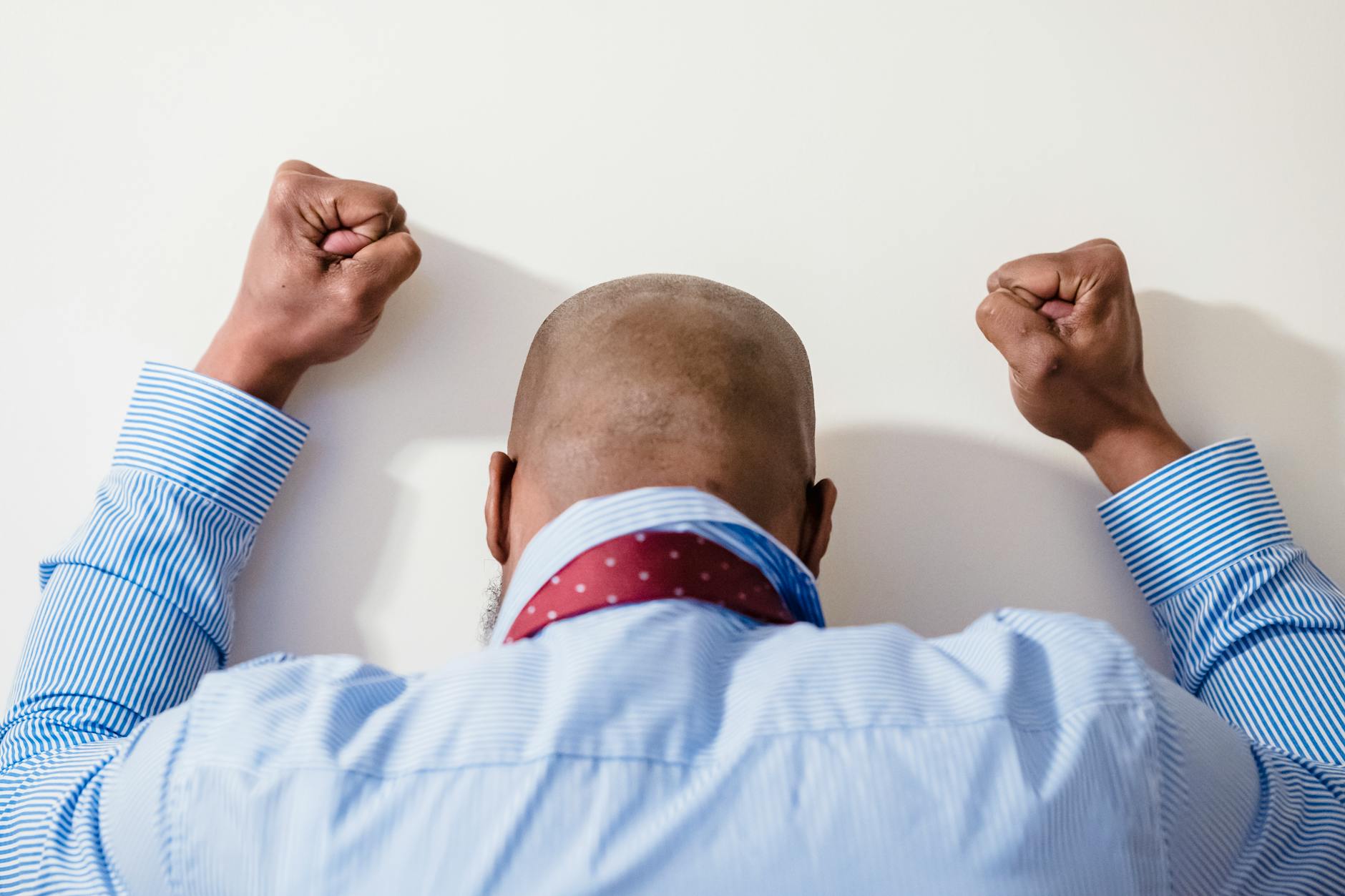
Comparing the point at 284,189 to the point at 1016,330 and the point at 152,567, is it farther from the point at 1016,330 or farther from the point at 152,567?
the point at 1016,330

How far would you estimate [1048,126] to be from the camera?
1.23 metres

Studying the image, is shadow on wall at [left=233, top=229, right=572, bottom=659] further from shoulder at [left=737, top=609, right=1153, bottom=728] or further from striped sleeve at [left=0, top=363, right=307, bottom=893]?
shoulder at [left=737, top=609, right=1153, bottom=728]

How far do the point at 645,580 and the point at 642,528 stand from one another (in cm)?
4

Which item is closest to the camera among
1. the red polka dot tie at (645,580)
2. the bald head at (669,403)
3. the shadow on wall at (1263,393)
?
the red polka dot tie at (645,580)

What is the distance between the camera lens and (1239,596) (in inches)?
39.9

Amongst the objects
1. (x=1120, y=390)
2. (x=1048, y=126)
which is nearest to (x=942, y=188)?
(x=1048, y=126)

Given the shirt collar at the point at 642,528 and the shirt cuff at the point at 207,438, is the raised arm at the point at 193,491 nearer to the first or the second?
the shirt cuff at the point at 207,438

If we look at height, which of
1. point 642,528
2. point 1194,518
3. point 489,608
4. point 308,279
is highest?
point 308,279

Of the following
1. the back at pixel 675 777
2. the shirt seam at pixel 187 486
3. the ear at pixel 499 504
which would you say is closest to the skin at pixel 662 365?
the ear at pixel 499 504

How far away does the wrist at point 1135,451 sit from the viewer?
109cm

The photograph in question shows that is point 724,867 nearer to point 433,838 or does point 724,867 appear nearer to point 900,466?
point 433,838

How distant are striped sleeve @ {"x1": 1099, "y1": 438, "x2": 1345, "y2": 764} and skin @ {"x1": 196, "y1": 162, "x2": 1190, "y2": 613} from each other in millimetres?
48

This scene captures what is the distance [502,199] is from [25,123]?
0.54 meters

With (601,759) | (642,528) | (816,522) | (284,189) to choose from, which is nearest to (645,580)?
(642,528)
